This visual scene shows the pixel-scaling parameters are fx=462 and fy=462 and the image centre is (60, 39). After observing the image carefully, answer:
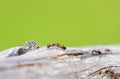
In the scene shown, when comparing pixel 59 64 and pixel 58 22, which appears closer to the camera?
pixel 59 64

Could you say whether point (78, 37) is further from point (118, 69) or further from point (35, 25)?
point (118, 69)

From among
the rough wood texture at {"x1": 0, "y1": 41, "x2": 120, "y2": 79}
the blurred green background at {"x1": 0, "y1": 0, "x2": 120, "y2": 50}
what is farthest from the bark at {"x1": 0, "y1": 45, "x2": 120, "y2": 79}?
the blurred green background at {"x1": 0, "y1": 0, "x2": 120, "y2": 50}

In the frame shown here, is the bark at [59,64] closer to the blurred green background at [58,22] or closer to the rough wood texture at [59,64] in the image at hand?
the rough wood texture at [59,64]

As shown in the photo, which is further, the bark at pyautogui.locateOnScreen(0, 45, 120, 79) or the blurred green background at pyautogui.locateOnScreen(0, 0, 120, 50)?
the blurred green background at pyautogui.locateOnScreen(0, 0, 120, 50)

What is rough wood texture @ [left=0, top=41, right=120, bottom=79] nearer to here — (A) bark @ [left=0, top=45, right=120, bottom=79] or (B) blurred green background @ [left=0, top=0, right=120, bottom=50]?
(A) bark @ [left=0, top=45, right=120, bottom=79]

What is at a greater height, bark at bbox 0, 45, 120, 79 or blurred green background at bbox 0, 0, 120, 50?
blurred green background at bbox 0, 0, 120, 50

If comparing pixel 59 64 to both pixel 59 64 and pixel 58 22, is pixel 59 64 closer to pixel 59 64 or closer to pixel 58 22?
pixel 59 64

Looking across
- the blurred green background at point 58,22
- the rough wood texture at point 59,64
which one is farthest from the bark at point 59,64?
the blurred green background at point 58,22

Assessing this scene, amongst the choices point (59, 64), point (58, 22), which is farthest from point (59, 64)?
point (58, 22)
